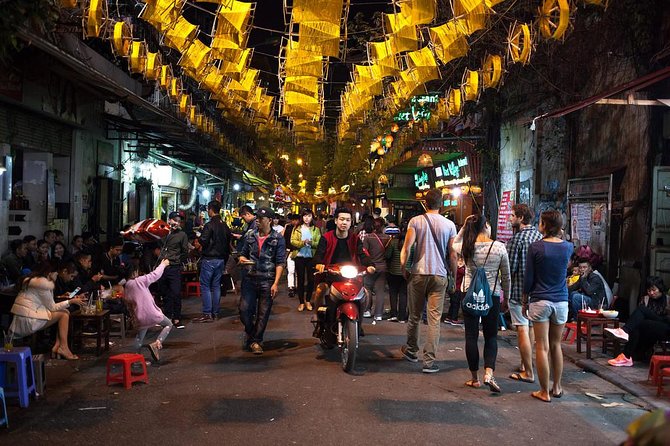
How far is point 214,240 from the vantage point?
495 inches

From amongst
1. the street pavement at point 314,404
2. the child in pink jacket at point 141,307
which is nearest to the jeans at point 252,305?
the street pavement at point 314,404

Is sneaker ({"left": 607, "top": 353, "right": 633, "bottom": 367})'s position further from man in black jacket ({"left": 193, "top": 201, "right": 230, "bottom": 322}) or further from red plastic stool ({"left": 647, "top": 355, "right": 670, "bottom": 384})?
man in black jacket ({"left": 193, "top": 201, "right": 230, "bottom": 322})

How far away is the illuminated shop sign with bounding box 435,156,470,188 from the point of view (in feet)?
80.5

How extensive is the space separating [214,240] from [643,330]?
7848mm

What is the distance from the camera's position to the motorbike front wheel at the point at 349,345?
8352 millimetres

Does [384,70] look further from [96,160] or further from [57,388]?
[96,160]

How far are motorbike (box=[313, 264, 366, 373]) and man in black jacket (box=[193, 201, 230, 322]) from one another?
12.2ft

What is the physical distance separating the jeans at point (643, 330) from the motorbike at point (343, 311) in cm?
406

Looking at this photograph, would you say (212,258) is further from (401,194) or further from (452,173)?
(401,194)

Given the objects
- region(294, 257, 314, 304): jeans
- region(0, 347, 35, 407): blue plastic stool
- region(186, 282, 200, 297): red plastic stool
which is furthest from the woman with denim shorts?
region(186, 282, 200, 297): red plastic stool

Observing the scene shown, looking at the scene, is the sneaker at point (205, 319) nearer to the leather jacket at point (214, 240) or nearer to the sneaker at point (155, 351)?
the leather jacket at point (214, 240)

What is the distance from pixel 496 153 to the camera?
1905 centimetres

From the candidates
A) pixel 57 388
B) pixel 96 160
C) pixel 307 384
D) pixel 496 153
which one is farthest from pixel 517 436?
pixel 96 160

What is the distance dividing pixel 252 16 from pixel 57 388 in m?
5.80
